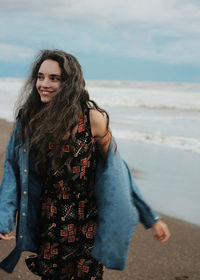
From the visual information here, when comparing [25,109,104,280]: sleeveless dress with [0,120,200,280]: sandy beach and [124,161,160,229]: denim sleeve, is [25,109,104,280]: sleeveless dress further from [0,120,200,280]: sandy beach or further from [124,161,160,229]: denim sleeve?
[0,120,200,280]: sandy beach

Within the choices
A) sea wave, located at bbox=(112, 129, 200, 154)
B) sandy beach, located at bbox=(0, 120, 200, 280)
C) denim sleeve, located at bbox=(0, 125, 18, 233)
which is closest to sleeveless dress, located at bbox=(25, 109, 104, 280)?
denim sleeve, located at bbox=(0, 125, 18, 233)

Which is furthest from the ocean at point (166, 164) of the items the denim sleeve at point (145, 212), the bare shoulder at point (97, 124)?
the bare shoulder at point (97, 124)

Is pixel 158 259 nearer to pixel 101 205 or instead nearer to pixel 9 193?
pixel 101 205

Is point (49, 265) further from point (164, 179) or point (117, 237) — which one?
point (164, 179)

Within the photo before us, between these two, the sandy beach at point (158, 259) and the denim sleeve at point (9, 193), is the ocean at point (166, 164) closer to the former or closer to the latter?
the sandy beach at point (158, 259)

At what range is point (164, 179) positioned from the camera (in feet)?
22.5

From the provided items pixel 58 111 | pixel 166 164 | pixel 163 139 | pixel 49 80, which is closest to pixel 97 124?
pixel 58 111

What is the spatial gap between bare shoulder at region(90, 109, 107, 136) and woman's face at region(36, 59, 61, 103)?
0.26m

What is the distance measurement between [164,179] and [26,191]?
493 cm

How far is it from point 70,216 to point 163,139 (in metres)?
9.47

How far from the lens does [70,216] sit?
Answer: 7.24 feet

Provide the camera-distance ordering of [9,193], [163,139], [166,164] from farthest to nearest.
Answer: [163,139] → [166,164] → [9,193]

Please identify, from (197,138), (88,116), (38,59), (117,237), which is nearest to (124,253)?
(117,237)

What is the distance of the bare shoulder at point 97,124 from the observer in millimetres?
2248
